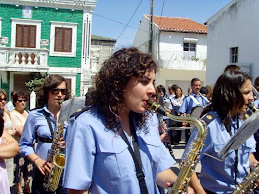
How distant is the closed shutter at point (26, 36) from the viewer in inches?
813

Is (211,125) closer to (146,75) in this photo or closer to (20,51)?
(146,75)

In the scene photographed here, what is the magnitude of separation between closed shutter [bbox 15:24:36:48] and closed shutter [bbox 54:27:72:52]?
1.33 metres

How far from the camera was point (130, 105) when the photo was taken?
2.21 m

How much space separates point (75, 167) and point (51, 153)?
Answer: 1.84m

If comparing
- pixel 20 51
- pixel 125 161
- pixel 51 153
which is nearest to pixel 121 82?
pixel 125 161

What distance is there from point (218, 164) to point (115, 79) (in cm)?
123

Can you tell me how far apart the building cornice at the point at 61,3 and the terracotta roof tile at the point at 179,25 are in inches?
381

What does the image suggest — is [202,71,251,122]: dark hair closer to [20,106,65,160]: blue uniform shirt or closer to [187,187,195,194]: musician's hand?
[187,187,195,194]: musician's hand

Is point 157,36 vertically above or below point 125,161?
above

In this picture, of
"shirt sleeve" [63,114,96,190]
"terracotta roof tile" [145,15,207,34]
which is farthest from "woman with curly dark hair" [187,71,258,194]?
"terracotta roof tile" [145,15,207,34]

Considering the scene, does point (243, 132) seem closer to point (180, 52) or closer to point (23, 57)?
point (23, 57)

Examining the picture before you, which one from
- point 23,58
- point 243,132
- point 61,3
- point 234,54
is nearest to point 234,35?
point 234,54

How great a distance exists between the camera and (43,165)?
3.84m

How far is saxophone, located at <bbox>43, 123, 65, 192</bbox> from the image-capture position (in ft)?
11.2
